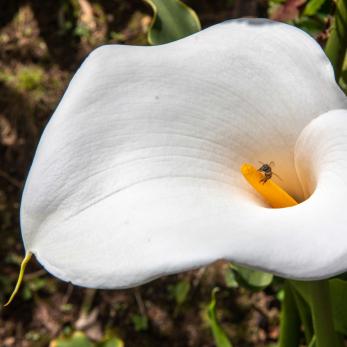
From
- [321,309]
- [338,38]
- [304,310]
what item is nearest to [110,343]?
[304,310]

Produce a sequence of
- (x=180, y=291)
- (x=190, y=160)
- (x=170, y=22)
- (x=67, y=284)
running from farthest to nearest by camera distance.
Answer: (x=67, y=284) → (x=180, y=291) → (x=170, y=22) → (x=190, y=160)

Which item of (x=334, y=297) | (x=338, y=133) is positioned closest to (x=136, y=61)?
(x=338, y=133)

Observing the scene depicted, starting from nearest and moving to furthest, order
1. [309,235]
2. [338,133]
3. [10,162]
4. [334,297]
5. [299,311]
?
[309,235]
[338,133]
[334,297]
[299,311]
[10,162]

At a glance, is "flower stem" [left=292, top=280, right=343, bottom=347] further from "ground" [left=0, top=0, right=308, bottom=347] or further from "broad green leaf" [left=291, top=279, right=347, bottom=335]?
"ground" [left=0, top=0, right=308, bottom=347]

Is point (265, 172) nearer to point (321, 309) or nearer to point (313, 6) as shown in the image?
point (321, 309)

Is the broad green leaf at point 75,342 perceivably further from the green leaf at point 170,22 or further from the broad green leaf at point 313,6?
the broad green leaf at point 313,6

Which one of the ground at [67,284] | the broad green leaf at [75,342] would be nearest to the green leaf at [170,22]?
the ground at [67,284]

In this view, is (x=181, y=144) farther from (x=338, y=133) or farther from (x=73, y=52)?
(x=73, y=52)
